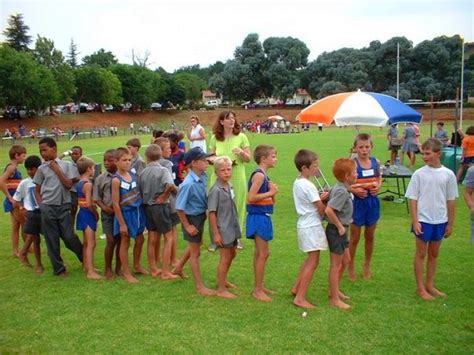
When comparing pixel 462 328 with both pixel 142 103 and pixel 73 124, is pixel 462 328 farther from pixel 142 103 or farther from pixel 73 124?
pixel 142 103

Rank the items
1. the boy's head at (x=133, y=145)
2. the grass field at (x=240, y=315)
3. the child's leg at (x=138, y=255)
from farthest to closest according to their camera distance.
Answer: the boy's head at (x=133, y=145)
the child's leg at (x=138, y=255)
the grass field at (x=240, y=315)

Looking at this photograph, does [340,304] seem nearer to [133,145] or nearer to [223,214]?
[223,214]

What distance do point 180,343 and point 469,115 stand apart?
53937 mm

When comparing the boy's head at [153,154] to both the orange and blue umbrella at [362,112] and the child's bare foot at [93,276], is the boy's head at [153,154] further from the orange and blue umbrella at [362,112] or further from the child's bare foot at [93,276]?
the orange and blue umbrella at [362,112]

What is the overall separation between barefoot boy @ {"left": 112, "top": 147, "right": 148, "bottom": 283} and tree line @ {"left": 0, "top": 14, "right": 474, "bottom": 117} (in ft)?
154

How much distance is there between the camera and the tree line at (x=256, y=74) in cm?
5118

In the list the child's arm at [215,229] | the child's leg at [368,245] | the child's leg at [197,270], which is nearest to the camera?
the child's arm at [215,229]

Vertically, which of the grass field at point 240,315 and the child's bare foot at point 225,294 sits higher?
the child's bare foot at point 225,294

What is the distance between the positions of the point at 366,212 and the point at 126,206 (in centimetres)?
302

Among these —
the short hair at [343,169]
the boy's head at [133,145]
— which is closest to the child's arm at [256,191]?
the short hair at [343,169]

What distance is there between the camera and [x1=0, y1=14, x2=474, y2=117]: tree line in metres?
51.2

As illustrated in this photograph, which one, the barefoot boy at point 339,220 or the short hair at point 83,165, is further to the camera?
the short hair at point 83,165

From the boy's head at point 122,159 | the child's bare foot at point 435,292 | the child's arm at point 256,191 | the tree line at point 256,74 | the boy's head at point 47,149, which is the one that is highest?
the tree line at point 256,74

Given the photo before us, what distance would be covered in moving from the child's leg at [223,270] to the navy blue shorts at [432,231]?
215cm
